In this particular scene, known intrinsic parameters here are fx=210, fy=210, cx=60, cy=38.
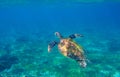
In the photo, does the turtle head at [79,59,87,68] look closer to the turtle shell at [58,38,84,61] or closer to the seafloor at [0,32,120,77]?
the turtle shell at [58,38,84,61]

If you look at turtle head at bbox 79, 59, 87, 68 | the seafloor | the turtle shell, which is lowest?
turtle head at bbox 79, 59, 87, 68

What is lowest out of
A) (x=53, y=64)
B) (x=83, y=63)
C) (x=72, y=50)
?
(x=83, y=63)

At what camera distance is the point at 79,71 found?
1488 cm

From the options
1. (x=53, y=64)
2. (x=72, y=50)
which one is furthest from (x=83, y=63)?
(x=53, y=64)

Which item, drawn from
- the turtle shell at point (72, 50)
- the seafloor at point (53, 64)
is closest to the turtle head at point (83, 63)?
the turtle shell at point (72, 50)

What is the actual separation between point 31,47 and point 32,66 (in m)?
7.49

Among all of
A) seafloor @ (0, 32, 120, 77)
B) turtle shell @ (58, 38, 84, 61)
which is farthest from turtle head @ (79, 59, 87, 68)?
seafloor @ (0, 32, 120, 77)

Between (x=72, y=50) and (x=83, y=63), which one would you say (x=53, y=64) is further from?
(x=83, y=63)

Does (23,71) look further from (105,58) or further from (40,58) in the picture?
(105,58)

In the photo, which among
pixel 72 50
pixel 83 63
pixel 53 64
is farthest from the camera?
pixel 53 64

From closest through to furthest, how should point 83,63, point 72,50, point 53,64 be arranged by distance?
point 83,63 < point 72,50 < point 53,64

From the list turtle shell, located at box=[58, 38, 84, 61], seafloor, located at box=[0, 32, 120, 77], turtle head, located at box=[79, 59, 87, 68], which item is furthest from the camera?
seafloor, located at box=[0, 32, 120, 77]

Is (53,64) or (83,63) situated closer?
(83,63)

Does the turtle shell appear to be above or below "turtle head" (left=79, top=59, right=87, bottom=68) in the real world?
above
